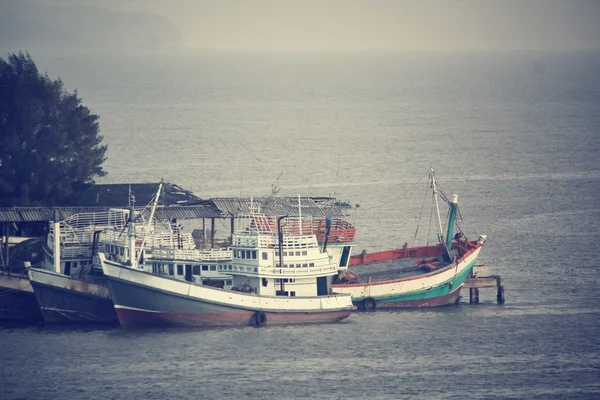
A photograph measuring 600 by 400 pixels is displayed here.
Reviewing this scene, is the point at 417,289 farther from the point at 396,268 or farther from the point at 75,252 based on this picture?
the point at 75,252

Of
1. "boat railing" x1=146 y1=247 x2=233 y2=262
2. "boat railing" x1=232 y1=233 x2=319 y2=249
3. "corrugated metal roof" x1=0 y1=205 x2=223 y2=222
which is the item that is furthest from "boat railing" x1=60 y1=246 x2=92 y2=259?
"boat railing" x1=232 y1=233 x2=319 y2=249

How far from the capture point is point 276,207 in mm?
99250

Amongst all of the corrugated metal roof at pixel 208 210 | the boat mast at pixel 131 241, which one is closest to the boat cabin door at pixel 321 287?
the corrugated metal roof at pixel 208 210

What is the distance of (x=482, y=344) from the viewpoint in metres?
84.5

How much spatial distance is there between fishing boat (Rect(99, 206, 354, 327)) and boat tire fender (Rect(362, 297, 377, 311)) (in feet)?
12.5

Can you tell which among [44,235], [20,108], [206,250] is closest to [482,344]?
[206,250]

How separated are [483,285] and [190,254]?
851 inches

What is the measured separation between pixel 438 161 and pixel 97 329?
89.8m

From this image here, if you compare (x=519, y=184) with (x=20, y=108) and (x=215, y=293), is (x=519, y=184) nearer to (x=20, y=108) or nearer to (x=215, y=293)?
(x=20, y=108)

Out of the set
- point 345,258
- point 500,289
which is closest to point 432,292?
point 500,289

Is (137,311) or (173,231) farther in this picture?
(173,231)

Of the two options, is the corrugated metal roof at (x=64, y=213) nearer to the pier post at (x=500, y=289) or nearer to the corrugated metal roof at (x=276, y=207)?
the corrugated metal roof at (x=276, y=207)

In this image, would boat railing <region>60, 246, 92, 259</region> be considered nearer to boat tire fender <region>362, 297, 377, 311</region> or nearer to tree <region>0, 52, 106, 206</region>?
tree <region>0, 52, 106, 206</region>

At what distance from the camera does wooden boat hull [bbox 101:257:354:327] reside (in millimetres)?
85438
